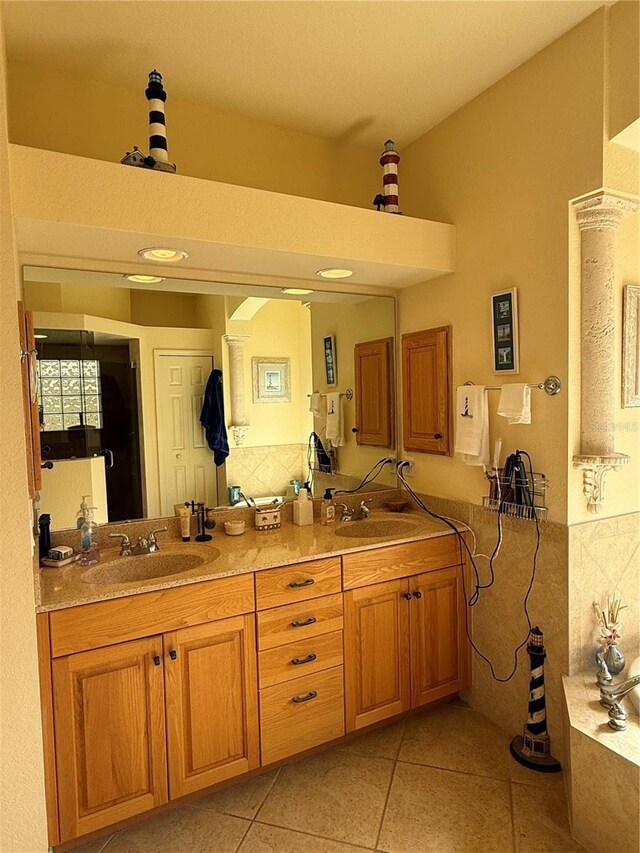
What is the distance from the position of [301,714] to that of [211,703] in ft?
1.27

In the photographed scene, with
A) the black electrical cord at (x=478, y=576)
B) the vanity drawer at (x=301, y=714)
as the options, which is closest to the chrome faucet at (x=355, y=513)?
the black electrical cord at (x=478, y=576)

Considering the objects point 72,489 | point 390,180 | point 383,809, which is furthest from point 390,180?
point 383,809

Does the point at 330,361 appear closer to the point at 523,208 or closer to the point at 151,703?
the point at 523,208

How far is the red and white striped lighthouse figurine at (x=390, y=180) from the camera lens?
7.69 ft

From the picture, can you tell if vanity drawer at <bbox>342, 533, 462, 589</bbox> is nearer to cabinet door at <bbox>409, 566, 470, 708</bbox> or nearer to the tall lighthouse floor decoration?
cabinet door at <bbox>409, 566, 470, 708</bbox>

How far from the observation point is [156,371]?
2.31 m

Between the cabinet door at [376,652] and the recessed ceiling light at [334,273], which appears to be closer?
the cabinet door at [376,652]

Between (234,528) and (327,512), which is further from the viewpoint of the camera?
(327,512)

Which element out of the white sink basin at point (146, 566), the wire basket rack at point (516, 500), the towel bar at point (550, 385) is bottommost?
the white sink basin at point (146, 566)

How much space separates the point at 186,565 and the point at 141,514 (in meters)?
0.36

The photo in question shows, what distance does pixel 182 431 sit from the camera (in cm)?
237

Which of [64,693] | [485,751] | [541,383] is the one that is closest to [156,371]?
[64,693]

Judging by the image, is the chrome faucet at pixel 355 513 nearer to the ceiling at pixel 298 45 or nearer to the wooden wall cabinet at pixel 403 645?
the wooden wall cabinet at pixel 403 645

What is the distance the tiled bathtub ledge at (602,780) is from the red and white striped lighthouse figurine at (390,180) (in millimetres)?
2162
